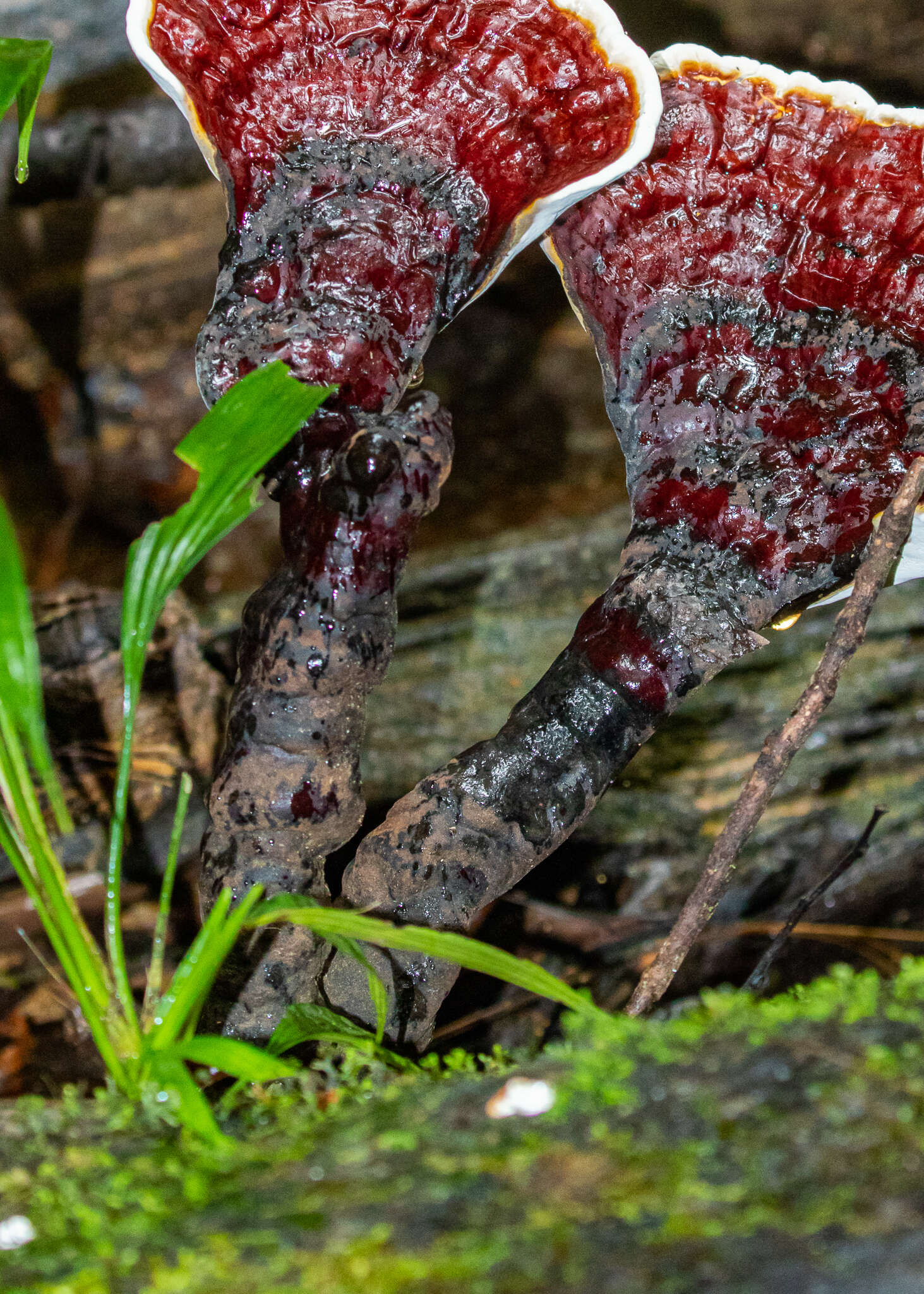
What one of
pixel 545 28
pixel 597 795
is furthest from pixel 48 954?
pixel 545 28

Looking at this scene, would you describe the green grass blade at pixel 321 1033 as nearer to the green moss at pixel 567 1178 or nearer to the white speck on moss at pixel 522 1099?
the green moss at pixel 567 1178

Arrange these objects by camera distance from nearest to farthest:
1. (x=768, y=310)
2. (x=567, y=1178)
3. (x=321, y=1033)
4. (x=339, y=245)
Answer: (x=567, y=1178) → (x=321, y=1033) → (x=339, y=245) → (x=768, y=310)

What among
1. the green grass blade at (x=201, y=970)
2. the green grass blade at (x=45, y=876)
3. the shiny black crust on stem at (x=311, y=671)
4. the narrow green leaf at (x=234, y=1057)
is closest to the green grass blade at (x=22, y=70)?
the shiny black crust on stem at (x=311, y=671)

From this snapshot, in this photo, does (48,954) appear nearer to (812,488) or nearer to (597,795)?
(597,795)

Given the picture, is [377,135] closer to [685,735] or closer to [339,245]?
[339,245]

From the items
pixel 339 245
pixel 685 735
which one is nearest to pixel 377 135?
pixel 339 245
